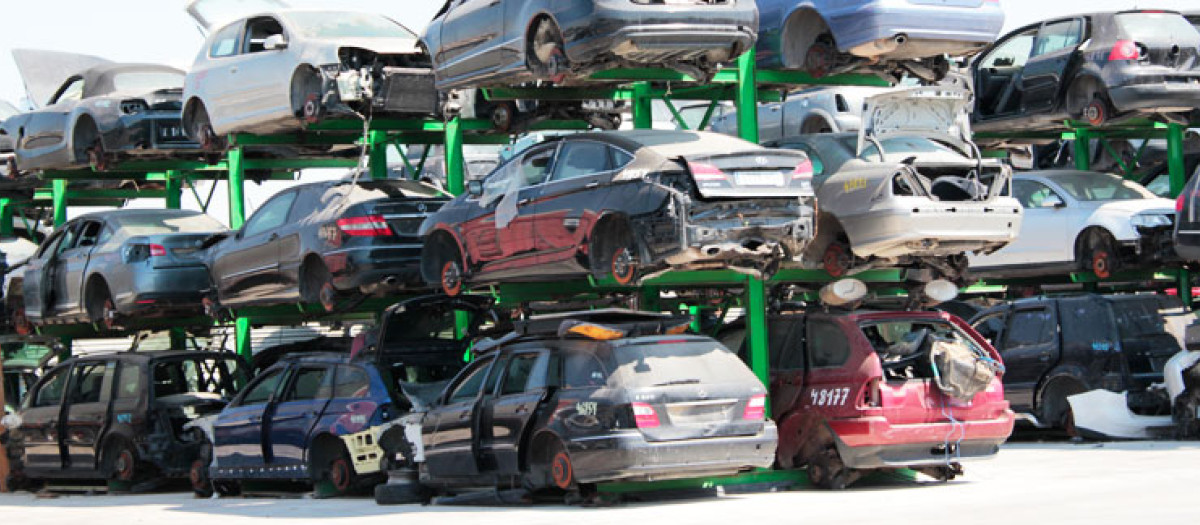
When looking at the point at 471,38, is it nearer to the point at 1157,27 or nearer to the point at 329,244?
the point at 329,244

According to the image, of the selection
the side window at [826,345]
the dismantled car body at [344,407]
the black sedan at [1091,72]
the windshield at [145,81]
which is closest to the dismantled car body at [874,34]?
the side window at [826,345]

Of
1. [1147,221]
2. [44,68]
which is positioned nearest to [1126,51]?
[1147,221]

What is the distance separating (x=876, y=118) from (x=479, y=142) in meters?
7.19

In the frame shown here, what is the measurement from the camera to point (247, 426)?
658 inches

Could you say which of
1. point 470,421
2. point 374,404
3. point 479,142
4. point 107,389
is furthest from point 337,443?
point 479,142

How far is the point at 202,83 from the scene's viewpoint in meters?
22.3

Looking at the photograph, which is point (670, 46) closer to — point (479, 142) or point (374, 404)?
point (374, 404)

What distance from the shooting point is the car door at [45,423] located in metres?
19.4

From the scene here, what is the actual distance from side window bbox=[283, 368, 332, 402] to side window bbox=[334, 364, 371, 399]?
132 millimetres

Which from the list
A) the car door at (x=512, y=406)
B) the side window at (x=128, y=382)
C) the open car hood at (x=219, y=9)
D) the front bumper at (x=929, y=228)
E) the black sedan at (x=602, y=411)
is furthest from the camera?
the open car hood at (x=219, y=9)

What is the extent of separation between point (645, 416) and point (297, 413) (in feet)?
15.2

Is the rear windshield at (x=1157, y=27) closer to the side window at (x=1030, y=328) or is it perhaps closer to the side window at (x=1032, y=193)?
the side window at (x=1032, y=193)

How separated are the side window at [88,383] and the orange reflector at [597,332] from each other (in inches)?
302

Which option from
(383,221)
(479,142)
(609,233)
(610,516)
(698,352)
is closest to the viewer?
(610,516)
